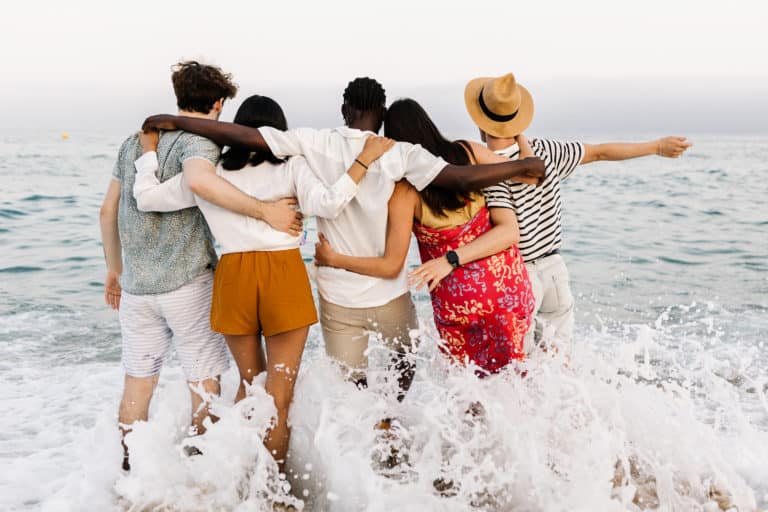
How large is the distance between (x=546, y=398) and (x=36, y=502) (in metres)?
2.86

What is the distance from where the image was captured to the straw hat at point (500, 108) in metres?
3.20

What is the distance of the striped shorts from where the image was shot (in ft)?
10.2

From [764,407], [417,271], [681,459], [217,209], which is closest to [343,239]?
[417,271]

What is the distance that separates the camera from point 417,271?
2.96 metres

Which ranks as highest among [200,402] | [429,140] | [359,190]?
[429,140]

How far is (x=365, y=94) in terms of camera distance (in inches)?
118

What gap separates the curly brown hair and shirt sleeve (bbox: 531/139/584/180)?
161 cm

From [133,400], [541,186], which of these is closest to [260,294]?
[133,400]

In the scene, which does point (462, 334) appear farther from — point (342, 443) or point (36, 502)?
point (36, 502)

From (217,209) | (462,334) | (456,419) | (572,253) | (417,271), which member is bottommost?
(572,253)

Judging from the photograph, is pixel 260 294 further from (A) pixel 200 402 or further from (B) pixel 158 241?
(A) pixel 200 402

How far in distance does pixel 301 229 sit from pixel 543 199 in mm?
1268

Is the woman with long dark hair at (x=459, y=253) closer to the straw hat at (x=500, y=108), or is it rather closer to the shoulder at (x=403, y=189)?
the shoulder at (x=403, y=189)

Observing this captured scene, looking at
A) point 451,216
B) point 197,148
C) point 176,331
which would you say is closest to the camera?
point 197,148
